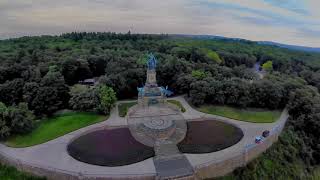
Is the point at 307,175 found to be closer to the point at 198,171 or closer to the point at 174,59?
the point at 198,171

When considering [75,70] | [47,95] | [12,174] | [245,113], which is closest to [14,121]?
[12,174]

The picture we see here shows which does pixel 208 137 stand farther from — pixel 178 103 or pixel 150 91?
pixel 150 91

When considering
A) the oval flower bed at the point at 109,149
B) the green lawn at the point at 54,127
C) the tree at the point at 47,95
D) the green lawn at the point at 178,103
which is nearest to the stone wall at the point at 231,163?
the oval flower bed at the point at 109,149

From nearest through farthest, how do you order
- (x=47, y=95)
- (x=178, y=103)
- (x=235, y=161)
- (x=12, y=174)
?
(x=12, y=174), (x=235, y=161), (x=47, y=95), (x=178, y=103)

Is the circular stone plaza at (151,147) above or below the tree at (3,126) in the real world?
below

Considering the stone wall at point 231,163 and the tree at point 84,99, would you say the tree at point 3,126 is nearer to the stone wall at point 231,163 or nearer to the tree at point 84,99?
the tree at point 84,99

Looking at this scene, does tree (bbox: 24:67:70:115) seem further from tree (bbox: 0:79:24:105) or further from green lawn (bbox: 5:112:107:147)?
tree (bbox: 0:79:24:105)
